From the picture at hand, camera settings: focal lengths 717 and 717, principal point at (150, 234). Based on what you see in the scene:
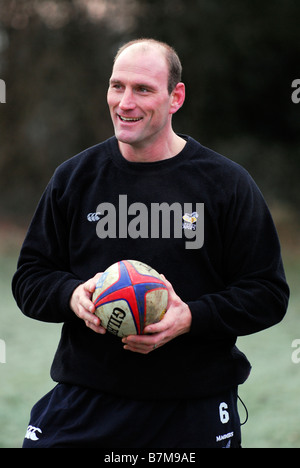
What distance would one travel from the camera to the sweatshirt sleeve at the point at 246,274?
3.42 meters

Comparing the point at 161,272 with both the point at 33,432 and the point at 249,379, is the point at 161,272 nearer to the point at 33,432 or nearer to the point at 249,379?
the point at 33,432

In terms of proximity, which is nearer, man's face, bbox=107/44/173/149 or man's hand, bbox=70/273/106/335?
man's hand, bbox=70/273/106/335

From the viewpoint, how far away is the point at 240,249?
11.5ft

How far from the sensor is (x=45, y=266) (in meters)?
3.70

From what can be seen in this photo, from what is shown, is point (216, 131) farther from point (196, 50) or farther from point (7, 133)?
point (7, 133)

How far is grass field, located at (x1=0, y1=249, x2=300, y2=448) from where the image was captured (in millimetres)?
6625

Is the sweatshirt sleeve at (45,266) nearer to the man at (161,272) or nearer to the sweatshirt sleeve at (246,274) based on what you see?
the man at (161,272)

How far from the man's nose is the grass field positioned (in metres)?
3.76
